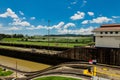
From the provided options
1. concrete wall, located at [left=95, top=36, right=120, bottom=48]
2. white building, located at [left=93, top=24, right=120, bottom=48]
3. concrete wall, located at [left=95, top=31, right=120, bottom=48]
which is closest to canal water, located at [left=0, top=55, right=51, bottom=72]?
concrete wall, located at [left=95, top=36, right=120, bottom=48]

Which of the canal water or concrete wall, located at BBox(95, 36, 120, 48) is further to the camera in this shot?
the canal water

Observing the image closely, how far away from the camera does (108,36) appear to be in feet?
108

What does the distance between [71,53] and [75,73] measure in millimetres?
Result: 12967

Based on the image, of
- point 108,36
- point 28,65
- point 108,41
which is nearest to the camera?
point 108,36

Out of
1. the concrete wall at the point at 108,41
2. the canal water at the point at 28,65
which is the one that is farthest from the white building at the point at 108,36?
the canal water at the point at 28,65

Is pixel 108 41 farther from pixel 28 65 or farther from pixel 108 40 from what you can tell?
pixel 28 65

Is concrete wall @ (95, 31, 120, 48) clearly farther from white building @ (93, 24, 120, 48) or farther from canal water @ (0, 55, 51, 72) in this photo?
canal water @ (0, 55, 51, 72)

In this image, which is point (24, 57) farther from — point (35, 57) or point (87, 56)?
point (87, 56)

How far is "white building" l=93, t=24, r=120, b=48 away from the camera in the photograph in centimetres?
3203

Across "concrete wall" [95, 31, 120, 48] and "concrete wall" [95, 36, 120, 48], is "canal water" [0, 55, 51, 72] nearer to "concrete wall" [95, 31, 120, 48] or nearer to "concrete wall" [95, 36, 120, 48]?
"concrete wall" [95, 36, 120, 48]

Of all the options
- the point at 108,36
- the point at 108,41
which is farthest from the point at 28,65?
the point at 108,36

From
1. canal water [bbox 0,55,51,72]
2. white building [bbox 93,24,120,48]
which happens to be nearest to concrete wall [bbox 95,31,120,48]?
white building [bbox 93,24,120,48]

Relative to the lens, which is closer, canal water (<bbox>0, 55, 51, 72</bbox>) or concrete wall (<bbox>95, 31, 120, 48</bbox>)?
concrete wall (<bbox>95, 31, 120, 48</bbox>)

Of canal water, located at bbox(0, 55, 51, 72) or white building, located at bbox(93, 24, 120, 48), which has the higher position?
white building, located at bbox(93, 24, 120, 48)
